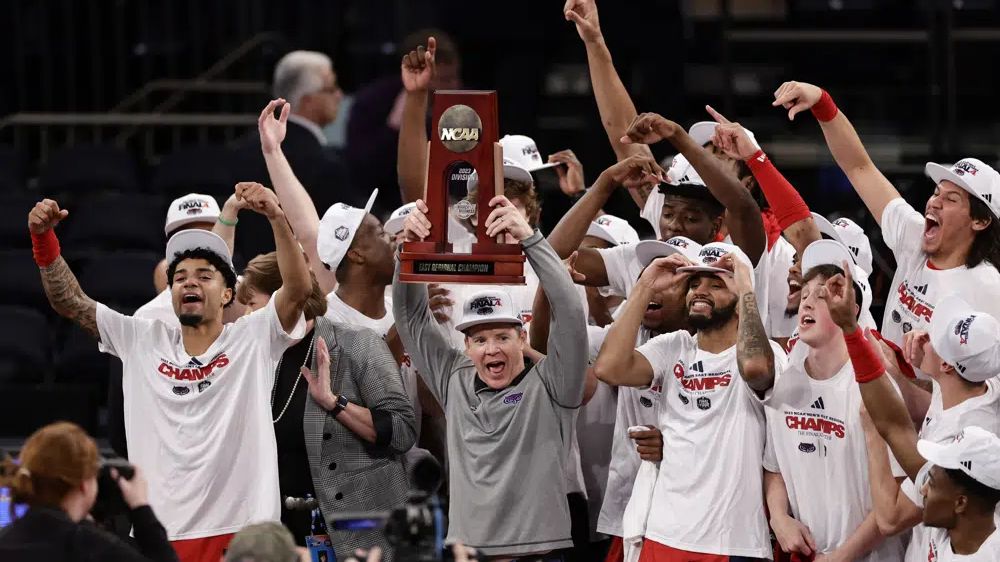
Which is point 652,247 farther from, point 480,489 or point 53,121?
point 53,121

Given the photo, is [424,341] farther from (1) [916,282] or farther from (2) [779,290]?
(1) [916,282]

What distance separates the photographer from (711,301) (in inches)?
263

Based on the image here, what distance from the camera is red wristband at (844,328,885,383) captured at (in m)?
6.04

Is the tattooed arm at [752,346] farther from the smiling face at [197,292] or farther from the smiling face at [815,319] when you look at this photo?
the smiling face at [197,292]

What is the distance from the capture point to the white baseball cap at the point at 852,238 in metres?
7.15

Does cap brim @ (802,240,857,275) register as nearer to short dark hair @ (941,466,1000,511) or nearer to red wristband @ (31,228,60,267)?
short dark hair @ (941,466,1000,511)

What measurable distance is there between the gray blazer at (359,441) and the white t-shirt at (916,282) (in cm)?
196

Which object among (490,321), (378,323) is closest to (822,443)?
(490,321)

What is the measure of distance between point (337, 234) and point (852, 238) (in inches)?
83.3

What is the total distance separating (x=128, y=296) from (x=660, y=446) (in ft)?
13.1

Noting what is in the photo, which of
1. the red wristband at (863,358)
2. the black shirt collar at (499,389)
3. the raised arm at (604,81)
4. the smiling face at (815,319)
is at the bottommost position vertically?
the black shirt collar at (499,389)

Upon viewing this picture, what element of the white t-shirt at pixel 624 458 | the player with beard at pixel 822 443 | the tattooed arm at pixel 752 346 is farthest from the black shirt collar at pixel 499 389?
the player with beard at pixel 822 443

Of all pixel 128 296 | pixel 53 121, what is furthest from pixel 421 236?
pixel 53 121

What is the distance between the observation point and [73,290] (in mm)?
6801
